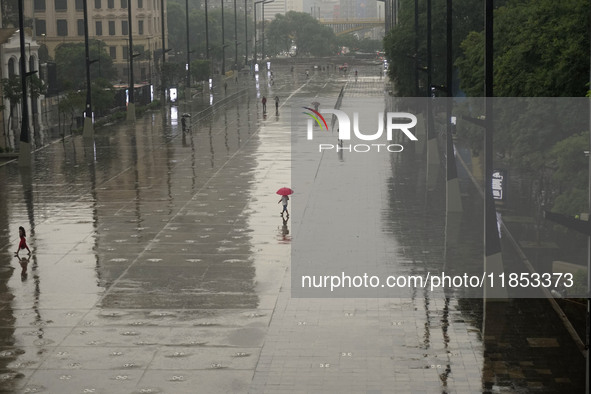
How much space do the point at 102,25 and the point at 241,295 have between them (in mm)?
109992

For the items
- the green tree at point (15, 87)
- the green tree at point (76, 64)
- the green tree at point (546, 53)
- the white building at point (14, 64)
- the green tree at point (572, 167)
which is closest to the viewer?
the green tree at point (572, 167)

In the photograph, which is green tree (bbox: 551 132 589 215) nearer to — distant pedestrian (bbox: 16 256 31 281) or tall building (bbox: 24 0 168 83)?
distant pedestrian (bbox: 16 256 31 281)

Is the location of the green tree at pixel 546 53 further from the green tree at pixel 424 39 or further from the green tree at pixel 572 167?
the green tree at pixel 424 39

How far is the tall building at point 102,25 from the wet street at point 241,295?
79845 mm

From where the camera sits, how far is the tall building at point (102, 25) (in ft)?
429

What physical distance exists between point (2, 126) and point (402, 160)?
32443mm

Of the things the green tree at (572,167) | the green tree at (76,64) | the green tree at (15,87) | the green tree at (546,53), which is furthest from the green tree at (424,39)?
the green tree at (76,64)

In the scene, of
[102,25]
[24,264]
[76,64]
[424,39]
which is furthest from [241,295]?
[102,25]

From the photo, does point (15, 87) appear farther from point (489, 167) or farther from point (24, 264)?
point (489, 167)

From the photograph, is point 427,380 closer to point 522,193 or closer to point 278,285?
point 278,285

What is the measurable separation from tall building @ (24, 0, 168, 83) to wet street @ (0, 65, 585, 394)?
79845 mm

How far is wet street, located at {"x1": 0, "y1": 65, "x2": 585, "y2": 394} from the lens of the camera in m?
21.5

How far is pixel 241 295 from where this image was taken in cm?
2769

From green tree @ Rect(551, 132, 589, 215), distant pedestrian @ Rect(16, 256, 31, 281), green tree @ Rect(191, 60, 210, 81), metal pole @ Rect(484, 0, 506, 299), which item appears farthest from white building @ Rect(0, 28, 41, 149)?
green tree @ Rect(551, 132, 589, 215)
